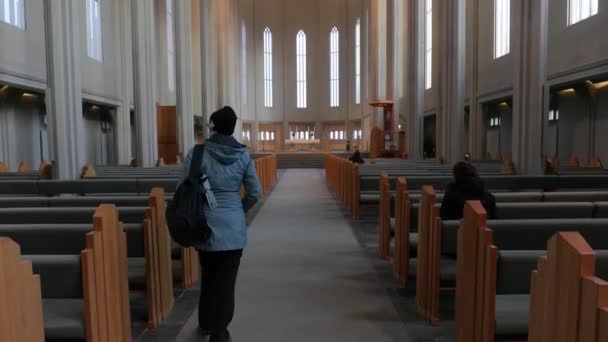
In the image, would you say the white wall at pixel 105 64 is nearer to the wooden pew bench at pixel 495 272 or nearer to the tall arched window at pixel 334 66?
the wooden pew bench at pixel 495 272

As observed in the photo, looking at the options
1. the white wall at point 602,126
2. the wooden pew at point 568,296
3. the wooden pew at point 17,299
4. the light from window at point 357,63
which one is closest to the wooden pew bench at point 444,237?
the wooden pew at point 568,296

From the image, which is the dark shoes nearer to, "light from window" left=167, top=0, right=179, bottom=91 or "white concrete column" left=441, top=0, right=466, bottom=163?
"white concrete column" left=441, top=0, right=466, bottom=163

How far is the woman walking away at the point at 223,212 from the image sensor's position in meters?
2.86

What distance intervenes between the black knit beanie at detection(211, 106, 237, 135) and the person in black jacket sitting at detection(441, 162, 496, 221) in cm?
184

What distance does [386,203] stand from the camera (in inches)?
221

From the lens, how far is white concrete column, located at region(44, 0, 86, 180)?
805cm

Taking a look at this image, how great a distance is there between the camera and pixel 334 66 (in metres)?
34.7

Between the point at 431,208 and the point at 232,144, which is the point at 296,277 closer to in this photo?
the point at 431,208

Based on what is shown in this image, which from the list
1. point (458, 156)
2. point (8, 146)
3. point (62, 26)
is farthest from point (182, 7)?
point (458, 156)

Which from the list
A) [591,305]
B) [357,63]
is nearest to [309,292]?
[591,305]

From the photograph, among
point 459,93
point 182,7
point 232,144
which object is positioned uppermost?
point 182,7

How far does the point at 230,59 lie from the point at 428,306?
2725 cm

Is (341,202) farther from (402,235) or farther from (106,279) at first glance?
(106,279)

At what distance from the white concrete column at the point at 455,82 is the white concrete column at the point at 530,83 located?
157 inches
